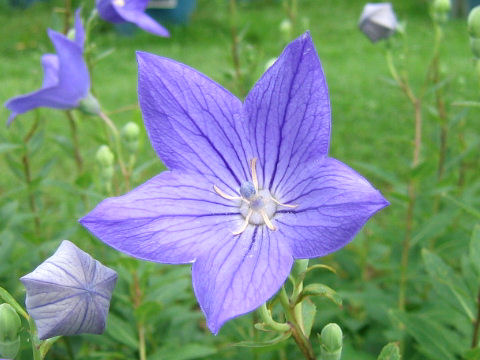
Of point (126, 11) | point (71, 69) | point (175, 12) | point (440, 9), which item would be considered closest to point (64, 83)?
point (71, 69)

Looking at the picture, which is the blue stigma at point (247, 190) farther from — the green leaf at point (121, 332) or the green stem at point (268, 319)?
the green leaf at point (121, 332)

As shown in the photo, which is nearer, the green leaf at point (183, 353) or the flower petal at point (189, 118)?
the flower petal at point (189, 118)

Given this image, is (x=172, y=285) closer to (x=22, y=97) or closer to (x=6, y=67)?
(x=22, y=97)

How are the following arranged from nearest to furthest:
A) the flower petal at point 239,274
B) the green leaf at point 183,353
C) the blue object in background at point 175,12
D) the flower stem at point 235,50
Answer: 1. the flower petal at point 239,274
2. the green leaf at point 183,353
3. the flower stem at point 235,50
4. the blue object in background at point 175,12

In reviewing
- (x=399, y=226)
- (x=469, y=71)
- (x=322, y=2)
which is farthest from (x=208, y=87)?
(x=322, y=2)

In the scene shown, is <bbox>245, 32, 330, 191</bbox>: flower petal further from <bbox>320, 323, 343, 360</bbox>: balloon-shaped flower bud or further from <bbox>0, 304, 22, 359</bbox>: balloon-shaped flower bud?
<bbox>0, 304, 22, 359</bbox>: balloon-shaped flower bud

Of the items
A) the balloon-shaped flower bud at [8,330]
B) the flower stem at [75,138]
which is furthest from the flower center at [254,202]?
the flower stem at [75,138]
